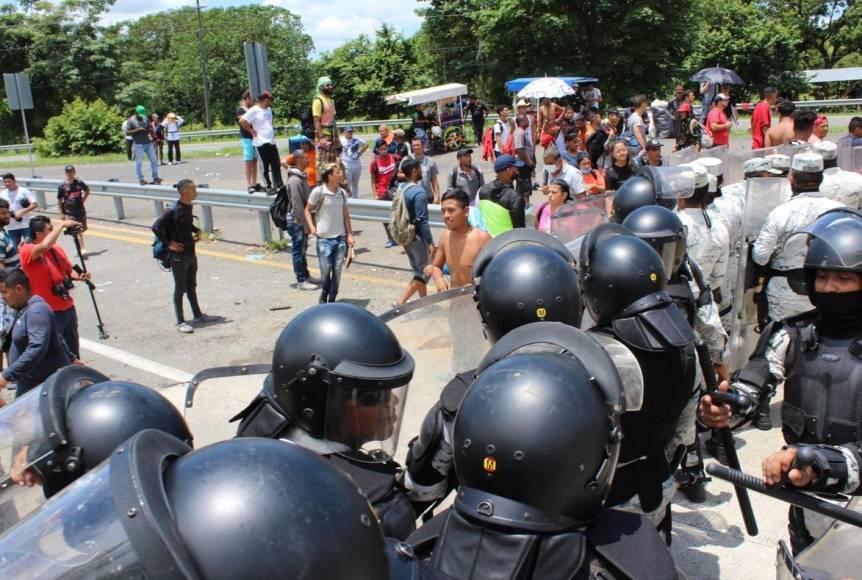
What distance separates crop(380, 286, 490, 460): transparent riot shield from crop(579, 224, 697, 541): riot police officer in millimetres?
902

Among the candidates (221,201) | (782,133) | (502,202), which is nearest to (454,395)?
(502,202)

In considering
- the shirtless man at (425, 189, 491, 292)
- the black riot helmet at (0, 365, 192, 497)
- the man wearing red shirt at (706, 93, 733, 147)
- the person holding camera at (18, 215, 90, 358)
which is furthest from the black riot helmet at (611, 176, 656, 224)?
the man wearing red shirt at (706, 93, 733, 147)

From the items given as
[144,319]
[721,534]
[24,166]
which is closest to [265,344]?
[144,319]

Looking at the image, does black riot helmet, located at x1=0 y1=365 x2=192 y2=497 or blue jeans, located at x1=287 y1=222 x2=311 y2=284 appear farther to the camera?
blue jeans, located at x1=287 y1=222 x2=311 y2=284

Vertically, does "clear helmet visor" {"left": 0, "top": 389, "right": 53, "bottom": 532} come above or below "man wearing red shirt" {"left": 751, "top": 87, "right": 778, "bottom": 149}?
below

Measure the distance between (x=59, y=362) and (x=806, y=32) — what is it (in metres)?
65.3

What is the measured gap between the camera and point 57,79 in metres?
51.3

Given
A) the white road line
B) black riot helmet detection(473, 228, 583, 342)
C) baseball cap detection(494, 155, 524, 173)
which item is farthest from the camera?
baseball cap detection(494, 155, 524, 173)

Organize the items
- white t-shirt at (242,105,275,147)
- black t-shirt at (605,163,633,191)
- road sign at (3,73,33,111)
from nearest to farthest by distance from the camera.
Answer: black t-shirt at (605,163,633,191) < white t-shirt at (242,105,275,147) < road sign at (3,73,33,111)

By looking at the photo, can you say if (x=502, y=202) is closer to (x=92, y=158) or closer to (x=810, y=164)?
(x=810, y=164)

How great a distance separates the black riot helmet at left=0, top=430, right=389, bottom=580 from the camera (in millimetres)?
1288

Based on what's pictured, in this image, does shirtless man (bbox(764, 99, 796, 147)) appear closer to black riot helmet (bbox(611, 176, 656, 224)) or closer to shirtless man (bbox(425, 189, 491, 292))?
black riot helmet (bbox(611, 176, 656, 224))

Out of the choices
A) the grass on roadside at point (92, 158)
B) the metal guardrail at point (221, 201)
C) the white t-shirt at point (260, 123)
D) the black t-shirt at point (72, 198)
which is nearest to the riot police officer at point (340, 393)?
the metal guardrail at point (221, 201)

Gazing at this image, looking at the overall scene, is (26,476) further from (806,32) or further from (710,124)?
(806,32)
